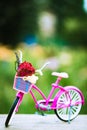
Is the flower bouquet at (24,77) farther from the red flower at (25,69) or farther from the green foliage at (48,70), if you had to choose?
the green foliage at (48,70)

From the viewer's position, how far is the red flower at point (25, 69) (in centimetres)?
216

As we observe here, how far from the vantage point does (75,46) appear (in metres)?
2.34

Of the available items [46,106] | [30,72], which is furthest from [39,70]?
[46,106]

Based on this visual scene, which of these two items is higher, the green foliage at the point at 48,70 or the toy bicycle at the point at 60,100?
the green foliage at the point at 48,70

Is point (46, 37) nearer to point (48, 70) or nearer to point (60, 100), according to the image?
point (48, 70)

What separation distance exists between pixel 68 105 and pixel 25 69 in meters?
0.41

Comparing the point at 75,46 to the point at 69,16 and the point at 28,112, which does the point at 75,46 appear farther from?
the point at 28,112

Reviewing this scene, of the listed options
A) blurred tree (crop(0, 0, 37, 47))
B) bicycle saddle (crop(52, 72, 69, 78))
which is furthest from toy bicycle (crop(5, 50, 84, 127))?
blurred tree (crop(0, 0, 37, 47))

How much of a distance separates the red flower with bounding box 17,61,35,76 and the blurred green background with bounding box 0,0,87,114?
0.13 metres

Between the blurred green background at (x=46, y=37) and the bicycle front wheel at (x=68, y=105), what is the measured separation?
64mm

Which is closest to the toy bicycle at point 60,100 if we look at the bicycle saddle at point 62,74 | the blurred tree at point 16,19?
the bicycle saddle at point 62,74

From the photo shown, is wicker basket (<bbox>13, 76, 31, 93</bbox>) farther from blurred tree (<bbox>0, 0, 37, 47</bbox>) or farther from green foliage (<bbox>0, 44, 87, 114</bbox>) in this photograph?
blurred tree (<bbox>0, 0, 37, 47</bbox>)

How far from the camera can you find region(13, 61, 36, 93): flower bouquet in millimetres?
2158

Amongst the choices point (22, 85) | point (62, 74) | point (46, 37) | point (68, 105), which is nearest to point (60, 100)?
point (68, 105)
